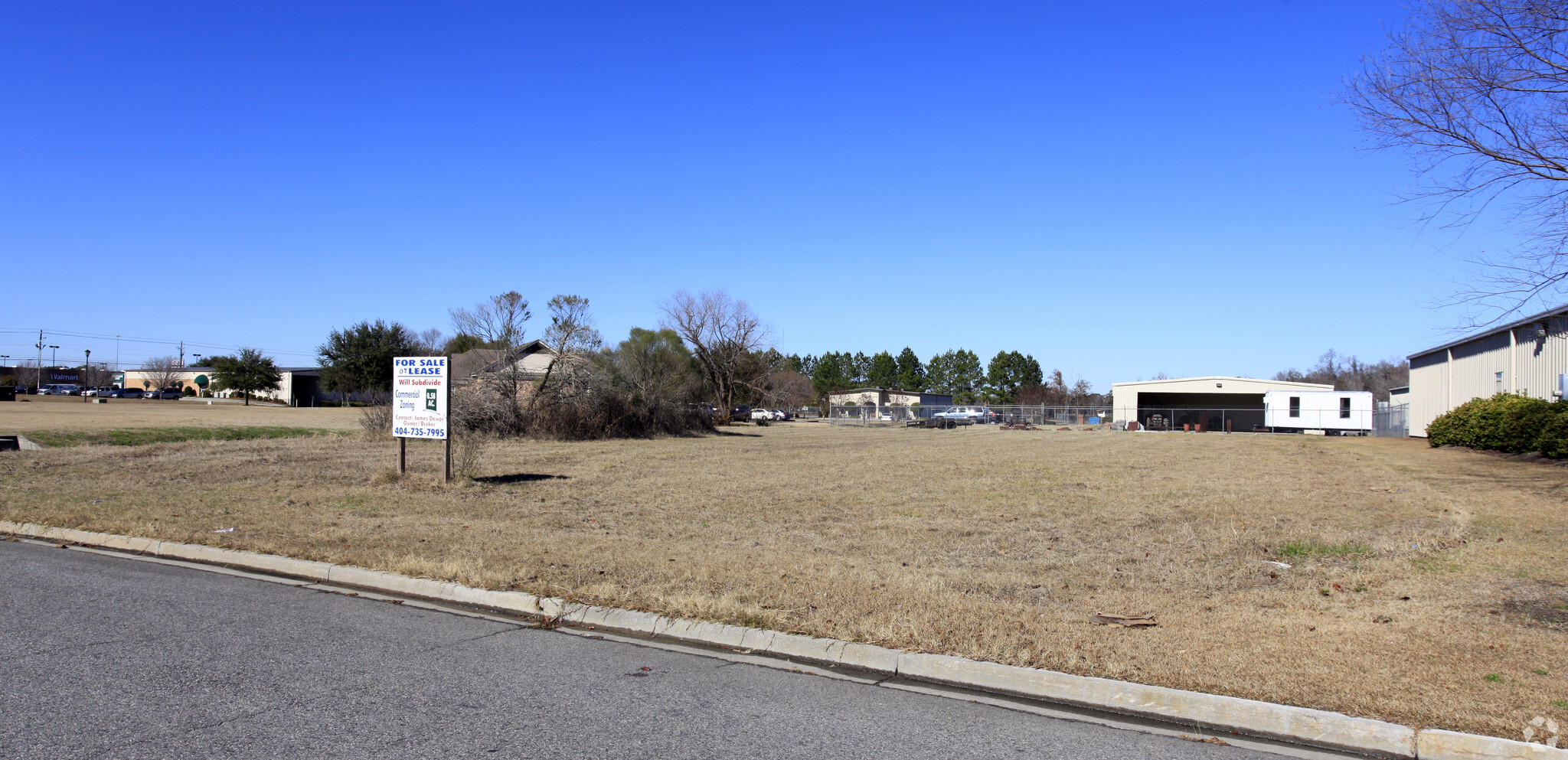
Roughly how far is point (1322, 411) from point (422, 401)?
166 ft

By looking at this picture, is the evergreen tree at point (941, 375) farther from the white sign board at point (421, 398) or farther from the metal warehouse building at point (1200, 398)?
the white sign board at point (421, 398)

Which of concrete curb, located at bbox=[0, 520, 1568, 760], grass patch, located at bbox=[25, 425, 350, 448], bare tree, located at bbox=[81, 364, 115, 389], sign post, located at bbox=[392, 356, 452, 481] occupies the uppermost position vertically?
bare tree, located at bbox=[81, 364, 115, 389]

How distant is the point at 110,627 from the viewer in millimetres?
6223

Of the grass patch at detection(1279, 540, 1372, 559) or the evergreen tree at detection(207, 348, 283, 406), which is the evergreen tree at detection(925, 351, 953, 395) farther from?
the grass patch at detection(1279, 540, 1372, 559)

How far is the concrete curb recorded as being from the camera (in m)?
4.45

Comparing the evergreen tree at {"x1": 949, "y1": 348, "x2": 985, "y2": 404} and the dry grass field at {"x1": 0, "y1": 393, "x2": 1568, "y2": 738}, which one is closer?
the dry grass field at {"x1": 0, "y1": 393, "x2": 1568, "y2": 738}

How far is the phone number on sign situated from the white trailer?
4945 cm

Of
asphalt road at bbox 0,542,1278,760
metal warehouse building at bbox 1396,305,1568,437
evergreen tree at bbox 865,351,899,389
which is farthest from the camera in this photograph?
evergreen tree at bbox 865,351,899,389

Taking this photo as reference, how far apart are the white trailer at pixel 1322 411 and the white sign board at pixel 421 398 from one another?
49.4m

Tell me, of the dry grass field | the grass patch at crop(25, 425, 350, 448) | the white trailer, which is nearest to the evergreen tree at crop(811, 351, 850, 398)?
the white trailer

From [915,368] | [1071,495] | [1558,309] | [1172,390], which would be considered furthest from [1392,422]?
[915,368]

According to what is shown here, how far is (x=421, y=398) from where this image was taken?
52.1 ft

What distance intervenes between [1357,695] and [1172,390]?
218 feet

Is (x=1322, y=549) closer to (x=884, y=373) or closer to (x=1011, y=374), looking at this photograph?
(x=1011, y=374)
